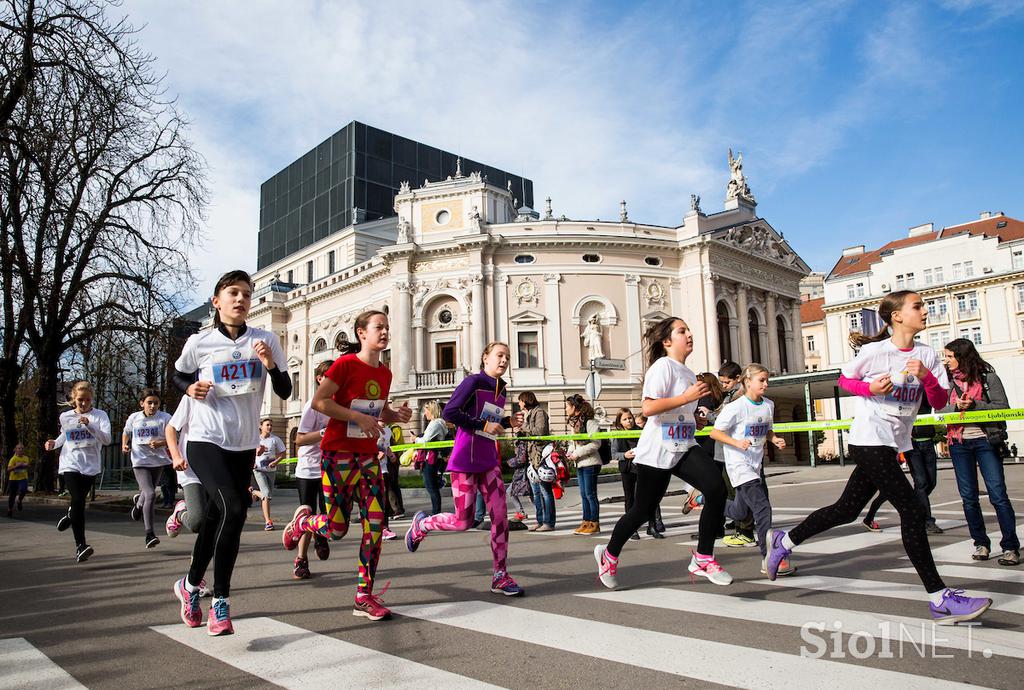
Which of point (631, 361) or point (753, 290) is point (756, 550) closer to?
point (631, 361)

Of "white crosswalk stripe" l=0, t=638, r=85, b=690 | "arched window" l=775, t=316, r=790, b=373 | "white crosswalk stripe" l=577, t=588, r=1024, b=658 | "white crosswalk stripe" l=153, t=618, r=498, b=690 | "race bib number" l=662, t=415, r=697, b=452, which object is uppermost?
"arched window" l=775, t=316, r=790, b=373

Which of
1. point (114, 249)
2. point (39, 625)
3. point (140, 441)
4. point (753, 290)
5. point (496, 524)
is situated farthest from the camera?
point (753, 290)

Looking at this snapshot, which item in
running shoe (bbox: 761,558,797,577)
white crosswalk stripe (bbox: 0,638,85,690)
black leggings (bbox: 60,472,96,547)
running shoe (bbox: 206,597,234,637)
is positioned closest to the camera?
white crosswalk stripe (bbox: 0,638,85,690)

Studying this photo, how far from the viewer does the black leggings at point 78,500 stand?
765cm

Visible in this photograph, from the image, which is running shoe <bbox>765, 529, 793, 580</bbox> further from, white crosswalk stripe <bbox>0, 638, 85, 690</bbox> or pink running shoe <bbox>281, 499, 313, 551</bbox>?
white crosswalk stripe <bbox>0, 638, 85, 690</bbox>

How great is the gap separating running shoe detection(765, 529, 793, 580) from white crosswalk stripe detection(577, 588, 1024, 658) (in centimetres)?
66

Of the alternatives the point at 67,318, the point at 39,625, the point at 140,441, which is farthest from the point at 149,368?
the point at 39,625

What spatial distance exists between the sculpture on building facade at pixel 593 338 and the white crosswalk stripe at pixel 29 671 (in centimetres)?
3595

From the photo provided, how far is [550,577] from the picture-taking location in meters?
6.14

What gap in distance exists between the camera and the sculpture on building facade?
3953 cm

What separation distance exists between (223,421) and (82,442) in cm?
484

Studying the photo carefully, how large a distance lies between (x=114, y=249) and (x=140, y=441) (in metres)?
11.3

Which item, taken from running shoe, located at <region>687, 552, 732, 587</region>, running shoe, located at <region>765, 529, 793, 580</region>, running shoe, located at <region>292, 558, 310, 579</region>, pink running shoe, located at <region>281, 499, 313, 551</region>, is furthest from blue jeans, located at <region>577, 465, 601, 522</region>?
pink running shoe, located at <region>281, 499, 313, 551</region>

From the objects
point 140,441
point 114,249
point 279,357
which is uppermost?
point 114,249
